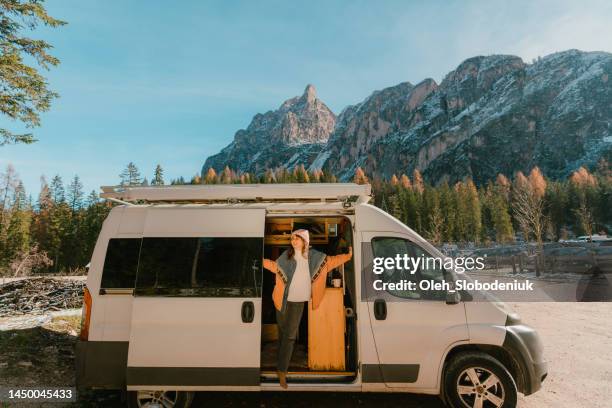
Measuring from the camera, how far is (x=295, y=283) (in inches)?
186

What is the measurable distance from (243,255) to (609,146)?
154986mm

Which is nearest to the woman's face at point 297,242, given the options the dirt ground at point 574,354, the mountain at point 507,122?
the dirt ground at point 574,354

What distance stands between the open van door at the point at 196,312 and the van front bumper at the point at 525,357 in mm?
3250

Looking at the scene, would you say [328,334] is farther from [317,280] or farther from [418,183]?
[418,183]

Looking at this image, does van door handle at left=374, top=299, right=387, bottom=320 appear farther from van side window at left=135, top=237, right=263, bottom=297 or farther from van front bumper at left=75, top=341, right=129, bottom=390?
van front bumper at left=75, top=341, right=129, bottom=390

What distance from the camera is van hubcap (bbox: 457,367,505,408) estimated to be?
4.42 meters

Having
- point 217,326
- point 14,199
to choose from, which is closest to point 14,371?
point 217,326

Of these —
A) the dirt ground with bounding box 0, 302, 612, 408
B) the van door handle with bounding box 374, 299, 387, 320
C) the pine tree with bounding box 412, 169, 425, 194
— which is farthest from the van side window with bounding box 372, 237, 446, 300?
the pine tree with bounding box 412, 169, 425, 194

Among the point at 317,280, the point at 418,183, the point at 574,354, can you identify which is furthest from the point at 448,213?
the point at 317,280

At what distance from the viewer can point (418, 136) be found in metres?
169

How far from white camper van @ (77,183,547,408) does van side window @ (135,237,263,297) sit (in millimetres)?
13

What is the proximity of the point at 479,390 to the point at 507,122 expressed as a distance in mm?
160108

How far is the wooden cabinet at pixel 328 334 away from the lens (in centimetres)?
490

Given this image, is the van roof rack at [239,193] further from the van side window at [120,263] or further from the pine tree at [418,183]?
the pine tree at [418,183]
